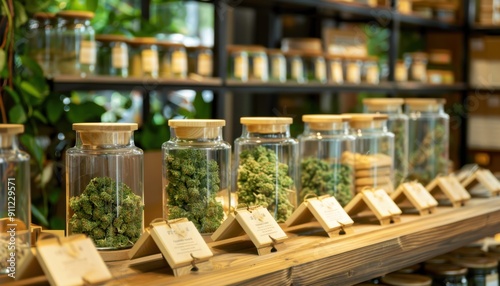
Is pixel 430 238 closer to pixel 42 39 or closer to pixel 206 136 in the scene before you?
pixel 206 136

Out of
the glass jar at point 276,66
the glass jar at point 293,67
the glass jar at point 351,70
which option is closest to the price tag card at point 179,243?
the glass jar at point 276,66

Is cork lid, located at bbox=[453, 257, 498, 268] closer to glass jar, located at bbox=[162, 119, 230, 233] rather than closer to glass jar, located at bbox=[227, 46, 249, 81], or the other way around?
glass jar, located at bbox=[162, 119, 230, 233]

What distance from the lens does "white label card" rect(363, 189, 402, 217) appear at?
2.03 m

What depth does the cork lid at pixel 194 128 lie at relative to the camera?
1.76m

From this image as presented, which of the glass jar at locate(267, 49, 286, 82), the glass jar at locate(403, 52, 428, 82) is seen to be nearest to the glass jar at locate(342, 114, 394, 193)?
the glass jar at locate(267, 49, 286, 82)

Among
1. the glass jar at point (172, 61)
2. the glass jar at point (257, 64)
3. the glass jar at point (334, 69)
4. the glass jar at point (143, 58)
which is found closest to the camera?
the glass jar at point (143, 58)

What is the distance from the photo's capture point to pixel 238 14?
5.17 meters

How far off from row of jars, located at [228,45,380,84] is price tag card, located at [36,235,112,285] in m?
2.68

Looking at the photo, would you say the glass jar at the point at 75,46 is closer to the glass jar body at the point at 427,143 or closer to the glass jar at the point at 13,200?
the glass jar body at the point at 427,143

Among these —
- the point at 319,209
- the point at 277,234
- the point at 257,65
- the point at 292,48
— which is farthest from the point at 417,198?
the point at 292,48

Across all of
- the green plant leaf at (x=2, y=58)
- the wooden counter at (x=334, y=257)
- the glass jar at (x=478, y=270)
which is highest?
the green plant leaf at (x=2, y=58)

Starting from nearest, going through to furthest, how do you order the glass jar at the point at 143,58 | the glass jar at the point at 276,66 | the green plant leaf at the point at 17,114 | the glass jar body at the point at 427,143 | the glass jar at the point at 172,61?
the glass jar body at the point at 427,143 → the green plant leaf at the point at 17,114 → the glass jar at the point at 143,58 → the glass jar at the point at 172,61 → the glass jar at the point at 276,66

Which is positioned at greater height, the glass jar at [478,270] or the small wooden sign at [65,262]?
the small wooden sign at [65,262]

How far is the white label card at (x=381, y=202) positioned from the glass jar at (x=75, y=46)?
5.05 ft
